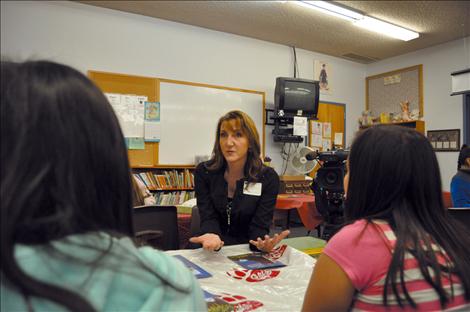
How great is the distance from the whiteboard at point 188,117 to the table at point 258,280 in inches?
139

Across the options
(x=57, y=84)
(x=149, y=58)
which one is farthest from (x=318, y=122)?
(x=57, y=84)

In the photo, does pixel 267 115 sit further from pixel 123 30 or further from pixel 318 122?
pixel 123 30

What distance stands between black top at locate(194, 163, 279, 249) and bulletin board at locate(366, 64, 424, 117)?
4.94 metres

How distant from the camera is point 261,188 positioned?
2057 mm

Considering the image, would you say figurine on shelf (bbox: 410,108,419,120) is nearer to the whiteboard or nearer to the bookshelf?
the whiteboard

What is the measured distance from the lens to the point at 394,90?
641 centimetres

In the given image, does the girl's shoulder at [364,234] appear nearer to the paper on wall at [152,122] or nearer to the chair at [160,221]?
the chair at [160,221]

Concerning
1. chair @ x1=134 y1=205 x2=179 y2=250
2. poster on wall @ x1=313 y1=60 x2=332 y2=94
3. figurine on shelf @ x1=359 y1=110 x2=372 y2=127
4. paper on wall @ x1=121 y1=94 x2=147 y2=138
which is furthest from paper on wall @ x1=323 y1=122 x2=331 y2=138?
chair @ x1=134 y1=205 x2=179 y2=250

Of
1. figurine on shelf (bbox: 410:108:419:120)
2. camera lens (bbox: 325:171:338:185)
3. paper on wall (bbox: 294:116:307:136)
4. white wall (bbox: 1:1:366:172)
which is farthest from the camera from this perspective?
figurine on shelf (bbox: 410:108:419:120)

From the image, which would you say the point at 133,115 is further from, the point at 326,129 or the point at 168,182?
the point at 326,129

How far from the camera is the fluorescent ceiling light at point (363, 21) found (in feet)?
13.9

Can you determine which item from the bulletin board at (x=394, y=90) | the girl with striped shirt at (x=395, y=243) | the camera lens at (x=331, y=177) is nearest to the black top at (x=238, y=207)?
the camera lens at (x=331, y=177)

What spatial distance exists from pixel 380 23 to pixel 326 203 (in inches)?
143

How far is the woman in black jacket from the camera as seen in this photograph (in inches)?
79.7
